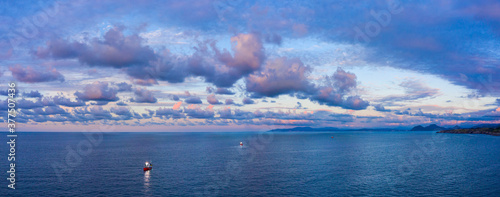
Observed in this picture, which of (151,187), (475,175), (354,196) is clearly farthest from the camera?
(475,175)

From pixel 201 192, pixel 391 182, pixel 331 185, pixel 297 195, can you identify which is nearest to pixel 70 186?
pixel 201 192

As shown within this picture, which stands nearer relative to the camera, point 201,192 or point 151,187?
point 201,192

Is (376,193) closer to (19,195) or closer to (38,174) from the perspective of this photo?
(19,195)

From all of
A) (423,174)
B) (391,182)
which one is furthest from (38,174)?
(423,174)

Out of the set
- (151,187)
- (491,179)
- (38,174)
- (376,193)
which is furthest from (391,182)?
(38,174)

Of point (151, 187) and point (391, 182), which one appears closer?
point (151, 187)

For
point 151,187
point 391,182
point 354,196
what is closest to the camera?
point 354,196

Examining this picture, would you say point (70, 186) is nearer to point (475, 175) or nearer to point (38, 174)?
point (38, 174)

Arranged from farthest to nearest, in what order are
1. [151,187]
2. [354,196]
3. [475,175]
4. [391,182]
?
[475,175], [391,182], [151,187], [354,196]
